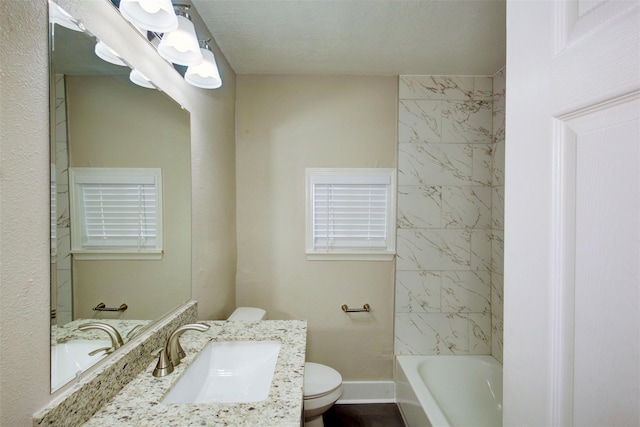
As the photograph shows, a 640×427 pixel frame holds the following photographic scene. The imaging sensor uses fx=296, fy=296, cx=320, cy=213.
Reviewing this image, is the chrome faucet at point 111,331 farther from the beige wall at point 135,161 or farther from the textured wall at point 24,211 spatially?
the textured wall at point 24,211

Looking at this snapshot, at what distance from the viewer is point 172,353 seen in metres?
1.16

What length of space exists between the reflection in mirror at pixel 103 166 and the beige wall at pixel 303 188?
2.99 feet

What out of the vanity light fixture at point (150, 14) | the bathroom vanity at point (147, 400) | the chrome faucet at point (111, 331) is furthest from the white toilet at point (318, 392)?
the vanity light fixture at point (150, 14)

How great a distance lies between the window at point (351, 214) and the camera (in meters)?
2.38

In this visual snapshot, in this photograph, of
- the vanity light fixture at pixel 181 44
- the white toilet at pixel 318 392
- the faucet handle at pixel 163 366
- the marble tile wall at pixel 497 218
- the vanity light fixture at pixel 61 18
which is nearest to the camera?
the vanity light fixture at pixel 61 18

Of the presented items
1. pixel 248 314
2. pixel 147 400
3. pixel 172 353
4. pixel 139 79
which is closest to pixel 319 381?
pixel 248 314

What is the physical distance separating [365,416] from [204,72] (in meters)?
2.52

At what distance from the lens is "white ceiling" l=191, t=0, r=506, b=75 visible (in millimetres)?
1612

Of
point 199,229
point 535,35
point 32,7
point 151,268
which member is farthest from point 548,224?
point 199,229

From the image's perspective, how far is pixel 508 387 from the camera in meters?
0.65

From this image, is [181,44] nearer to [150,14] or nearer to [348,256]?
[150,14]

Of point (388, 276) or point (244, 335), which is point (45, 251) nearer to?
point (244, 335)

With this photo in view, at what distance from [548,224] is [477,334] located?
2325 mm

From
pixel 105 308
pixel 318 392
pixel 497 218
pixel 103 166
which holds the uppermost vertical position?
pixel 103 166
